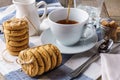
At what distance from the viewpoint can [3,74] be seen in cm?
47

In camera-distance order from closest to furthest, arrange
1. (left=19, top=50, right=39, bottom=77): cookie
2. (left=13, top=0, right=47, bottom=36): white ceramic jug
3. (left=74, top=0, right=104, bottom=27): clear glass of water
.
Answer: (left=19, top=50, right=39, bottom=77): cookie, (left=13, top=0, right=47, bottom=36): white ceramic jug, (left=74, top=0, right=104, bottom=27): clear glass of water

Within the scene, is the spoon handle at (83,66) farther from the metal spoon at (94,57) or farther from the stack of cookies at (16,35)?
the stack of cookies at (16,35)

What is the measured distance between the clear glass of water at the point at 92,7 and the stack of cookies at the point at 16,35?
221 millimetres

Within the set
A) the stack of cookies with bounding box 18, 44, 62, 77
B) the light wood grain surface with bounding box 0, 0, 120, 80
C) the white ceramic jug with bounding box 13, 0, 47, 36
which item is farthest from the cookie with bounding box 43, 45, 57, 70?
the light wood grain surface with bounding box 0, 0, 120, 80

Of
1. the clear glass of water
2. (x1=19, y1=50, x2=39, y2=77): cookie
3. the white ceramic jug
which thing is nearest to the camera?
(x1=19, y1=50, x2=39, y2=77): cookie

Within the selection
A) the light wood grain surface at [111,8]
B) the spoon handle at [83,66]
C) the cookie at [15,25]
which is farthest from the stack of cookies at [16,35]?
the light wood grain surface at [111,8]

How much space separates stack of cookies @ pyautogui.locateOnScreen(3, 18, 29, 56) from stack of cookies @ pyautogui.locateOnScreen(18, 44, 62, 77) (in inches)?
2.5

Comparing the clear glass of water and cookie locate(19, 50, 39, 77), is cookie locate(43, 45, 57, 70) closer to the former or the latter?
cookie locate(19, 50, 39, 77)

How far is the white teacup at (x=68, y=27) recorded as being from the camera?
502 mm

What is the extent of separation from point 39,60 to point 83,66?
0.10m

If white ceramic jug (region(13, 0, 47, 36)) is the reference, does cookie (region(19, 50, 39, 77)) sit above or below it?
below

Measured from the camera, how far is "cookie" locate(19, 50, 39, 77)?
1.45 feet

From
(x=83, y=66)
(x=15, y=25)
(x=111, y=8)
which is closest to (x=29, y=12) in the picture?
(x=15, y=25)

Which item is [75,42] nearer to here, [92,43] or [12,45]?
[92,43]
